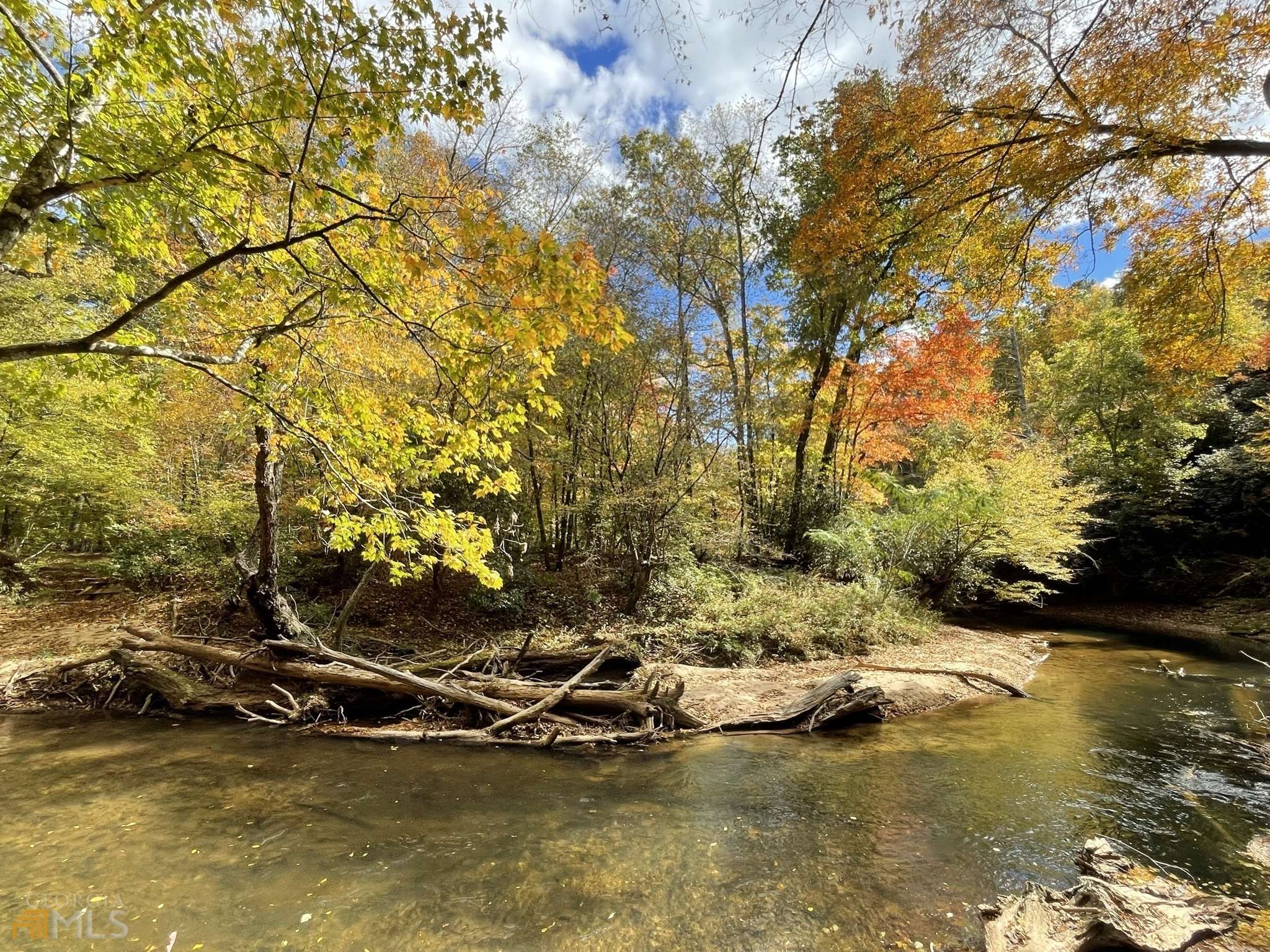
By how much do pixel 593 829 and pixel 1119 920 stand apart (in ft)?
11.0

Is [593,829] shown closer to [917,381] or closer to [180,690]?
[180,690]

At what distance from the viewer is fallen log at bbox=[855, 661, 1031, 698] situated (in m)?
8.39

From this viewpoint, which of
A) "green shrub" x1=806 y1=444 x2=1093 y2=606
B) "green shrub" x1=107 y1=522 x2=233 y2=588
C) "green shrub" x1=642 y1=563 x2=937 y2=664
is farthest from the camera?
"green shrub" x1=806 y1=444 x2=1093 y2=606

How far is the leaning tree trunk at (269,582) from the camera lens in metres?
7.96

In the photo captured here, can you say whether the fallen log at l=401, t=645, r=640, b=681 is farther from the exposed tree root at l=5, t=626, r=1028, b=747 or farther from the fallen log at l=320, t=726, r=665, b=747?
the fallen log at l=320, t=726, r=665, b=747

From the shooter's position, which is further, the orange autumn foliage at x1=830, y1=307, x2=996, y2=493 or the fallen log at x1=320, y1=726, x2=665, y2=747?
the orange autumn foliage at x1=830, y1=307, x2=996, y2=493

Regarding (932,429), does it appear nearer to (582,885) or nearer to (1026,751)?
(1026,751)

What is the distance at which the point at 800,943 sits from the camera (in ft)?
10.1

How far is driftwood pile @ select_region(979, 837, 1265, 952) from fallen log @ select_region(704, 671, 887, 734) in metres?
3.73

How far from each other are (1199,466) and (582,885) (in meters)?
24.7

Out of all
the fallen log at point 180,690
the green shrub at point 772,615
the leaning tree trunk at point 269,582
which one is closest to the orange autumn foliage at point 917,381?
the green shrub at point 772,615

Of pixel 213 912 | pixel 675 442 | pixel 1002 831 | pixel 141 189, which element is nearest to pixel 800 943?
pixel 1002 831

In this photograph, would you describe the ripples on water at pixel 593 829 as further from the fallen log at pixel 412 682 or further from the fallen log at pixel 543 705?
the fallen log at pixel 412 682

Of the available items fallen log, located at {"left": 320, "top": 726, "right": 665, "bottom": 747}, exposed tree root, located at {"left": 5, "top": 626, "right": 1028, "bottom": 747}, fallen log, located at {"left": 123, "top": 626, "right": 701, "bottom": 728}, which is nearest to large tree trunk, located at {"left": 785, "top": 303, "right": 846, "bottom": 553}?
exposed tree root, located at {"left": 5, "top": 626, "right": 1028, "bottom": 747}
